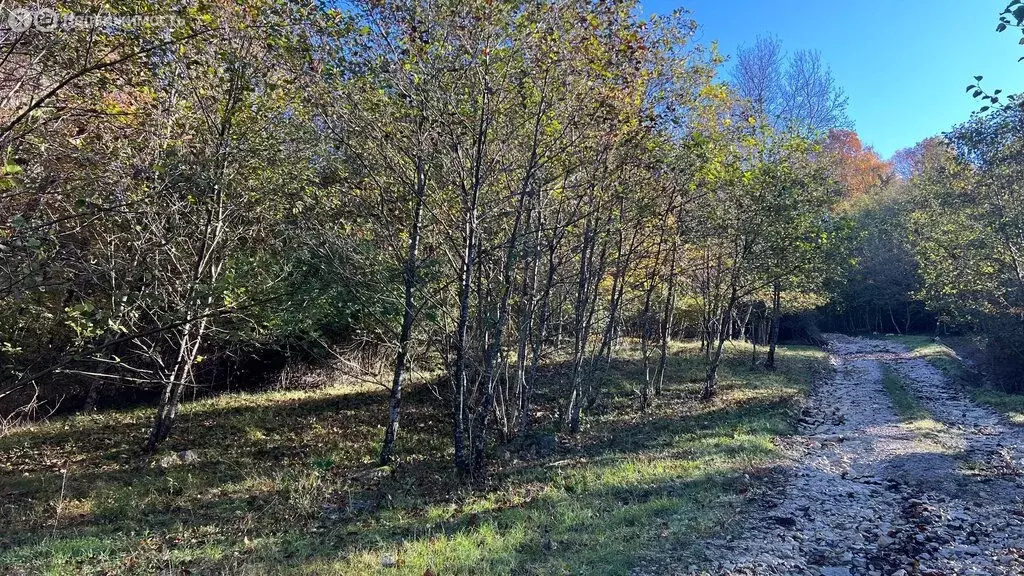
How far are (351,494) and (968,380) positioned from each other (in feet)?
76.2

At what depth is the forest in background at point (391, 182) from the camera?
5449 millimetres

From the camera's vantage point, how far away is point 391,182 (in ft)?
31.9

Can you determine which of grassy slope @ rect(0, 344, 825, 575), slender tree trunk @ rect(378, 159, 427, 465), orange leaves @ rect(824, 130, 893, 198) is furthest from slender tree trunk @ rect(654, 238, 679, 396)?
orange leaves @ rect(824, 130, 893, 198)

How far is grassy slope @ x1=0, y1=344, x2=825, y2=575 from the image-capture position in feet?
17.8

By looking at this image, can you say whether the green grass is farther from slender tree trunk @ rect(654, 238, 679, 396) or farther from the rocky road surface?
slender tree trunk @ rect(654, 238, 679, 396)

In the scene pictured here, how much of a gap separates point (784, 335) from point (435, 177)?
1475 inches

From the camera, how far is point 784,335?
39219mm

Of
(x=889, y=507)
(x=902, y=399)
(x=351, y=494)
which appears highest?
(x=902, y=399)

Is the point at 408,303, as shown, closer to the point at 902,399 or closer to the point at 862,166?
the point at 902,399

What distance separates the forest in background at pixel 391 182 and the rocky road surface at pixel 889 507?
4515mm

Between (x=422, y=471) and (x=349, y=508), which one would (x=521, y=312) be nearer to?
(x=422, y=471)

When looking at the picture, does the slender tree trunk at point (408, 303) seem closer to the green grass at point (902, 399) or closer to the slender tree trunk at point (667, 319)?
the slender tree trunk at point (667, 319)

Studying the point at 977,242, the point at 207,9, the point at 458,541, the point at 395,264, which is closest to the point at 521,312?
the point at 395,264

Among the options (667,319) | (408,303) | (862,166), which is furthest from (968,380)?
(862,166)
